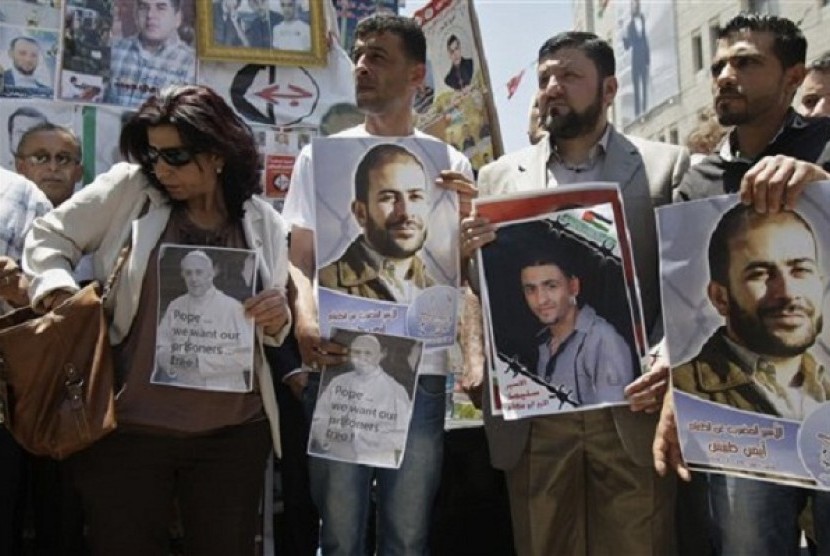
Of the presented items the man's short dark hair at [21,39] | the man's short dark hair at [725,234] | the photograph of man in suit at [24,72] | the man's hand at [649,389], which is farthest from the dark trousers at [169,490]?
the man's short dark hair at [21,39]

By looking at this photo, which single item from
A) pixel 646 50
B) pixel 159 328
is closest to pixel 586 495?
pixel 159 328

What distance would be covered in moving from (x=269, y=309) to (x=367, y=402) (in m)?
0.34

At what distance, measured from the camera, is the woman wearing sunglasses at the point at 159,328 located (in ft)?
6.82

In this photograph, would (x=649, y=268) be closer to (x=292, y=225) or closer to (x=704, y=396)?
(x=704, y=396)

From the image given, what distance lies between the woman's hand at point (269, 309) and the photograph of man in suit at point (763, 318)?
977 mm

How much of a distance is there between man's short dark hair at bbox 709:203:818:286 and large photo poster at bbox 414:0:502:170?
211cm

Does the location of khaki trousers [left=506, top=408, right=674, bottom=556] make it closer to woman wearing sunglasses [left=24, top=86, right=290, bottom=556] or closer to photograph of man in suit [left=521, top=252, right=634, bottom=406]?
photograph of man in suit [left=521, top=252, right=634, bottom=406]

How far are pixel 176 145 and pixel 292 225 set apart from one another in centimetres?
42

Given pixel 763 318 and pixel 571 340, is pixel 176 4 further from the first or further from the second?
pixel 763 318

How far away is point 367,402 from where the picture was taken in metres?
2.21

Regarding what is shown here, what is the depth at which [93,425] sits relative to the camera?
200 cm

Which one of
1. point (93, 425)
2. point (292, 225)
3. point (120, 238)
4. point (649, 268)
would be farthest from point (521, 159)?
point (93, 425)

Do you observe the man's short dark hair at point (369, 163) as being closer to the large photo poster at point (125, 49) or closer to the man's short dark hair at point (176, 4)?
the large photo poster at point (125, 49)

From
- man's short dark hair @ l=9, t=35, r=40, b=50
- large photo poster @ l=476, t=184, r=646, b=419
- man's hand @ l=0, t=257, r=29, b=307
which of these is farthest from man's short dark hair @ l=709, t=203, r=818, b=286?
man's short dark hair @ l=9, t=35, r=40, b=50
